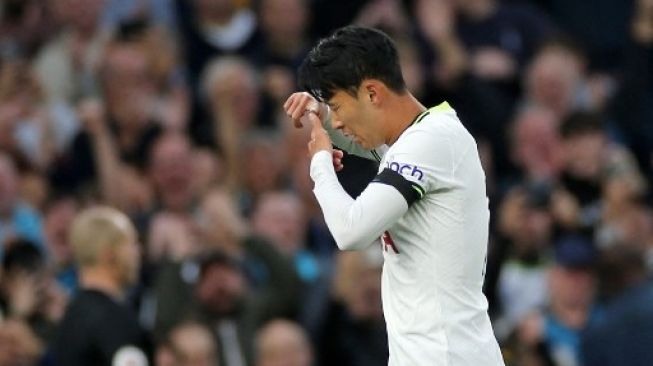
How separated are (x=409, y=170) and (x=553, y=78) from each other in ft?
20.5

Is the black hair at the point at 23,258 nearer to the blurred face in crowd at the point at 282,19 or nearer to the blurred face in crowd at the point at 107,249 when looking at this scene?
the blurred face in crowd at the point at 107,249

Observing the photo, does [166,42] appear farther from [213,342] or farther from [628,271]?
[628,271]

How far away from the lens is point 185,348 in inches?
320

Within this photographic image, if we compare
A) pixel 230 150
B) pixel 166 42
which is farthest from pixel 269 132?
pixel 166 42

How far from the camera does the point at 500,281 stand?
914 cm

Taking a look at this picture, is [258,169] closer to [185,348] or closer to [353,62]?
[185,348]

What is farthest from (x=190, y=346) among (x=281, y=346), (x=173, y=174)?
(x=173, y=174)

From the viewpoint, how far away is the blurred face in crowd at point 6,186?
9.00 meters

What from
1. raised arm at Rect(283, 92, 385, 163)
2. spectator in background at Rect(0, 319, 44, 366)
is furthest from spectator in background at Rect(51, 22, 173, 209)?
raised arm at Rect(283, 92, 385, 163)

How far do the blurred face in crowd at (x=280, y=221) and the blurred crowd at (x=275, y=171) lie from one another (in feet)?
0.04

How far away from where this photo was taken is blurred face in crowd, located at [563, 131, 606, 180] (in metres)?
9.81

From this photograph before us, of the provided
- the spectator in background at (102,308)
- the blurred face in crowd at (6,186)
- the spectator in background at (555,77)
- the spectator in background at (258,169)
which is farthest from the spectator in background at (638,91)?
the spectator in background at (102,308)

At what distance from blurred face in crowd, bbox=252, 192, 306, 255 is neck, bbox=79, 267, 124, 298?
229 centimetres

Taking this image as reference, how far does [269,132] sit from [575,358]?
8.69 feet
